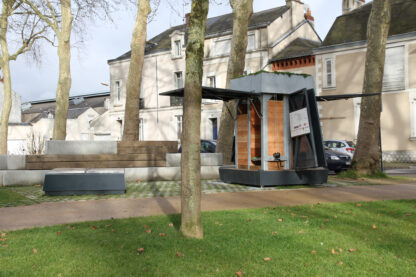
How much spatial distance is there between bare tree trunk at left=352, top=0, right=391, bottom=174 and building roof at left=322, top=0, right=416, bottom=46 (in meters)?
14.2

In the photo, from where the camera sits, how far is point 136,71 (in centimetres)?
1752

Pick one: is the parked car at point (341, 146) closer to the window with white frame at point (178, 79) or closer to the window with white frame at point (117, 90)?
the window with white frame at point (178, 79)

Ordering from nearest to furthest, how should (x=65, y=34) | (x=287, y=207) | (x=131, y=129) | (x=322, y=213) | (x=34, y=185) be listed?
(x=322, y=213) → (x=287, y=207) → (x=34, y=185) → (x=131, y=129) → (x=65, y=34)

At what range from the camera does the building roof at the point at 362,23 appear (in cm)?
2845

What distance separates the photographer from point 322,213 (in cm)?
790

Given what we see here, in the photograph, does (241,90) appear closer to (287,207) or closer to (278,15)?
(287,207)

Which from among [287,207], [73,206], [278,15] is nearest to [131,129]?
[73,206]

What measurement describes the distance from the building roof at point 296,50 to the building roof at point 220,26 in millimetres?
2430

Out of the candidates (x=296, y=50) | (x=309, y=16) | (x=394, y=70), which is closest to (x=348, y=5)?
(x=296, y=50)

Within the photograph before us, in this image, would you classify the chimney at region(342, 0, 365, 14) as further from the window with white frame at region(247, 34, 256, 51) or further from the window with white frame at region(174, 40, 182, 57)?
the window with white frame at region(174, 40, 182, 57)

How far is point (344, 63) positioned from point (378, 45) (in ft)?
52.3

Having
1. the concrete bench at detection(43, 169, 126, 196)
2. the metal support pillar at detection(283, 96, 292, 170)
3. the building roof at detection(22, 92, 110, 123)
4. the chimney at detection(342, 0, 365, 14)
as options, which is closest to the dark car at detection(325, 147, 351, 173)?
the metal support pillar at detection(283, 96, 292, 170)

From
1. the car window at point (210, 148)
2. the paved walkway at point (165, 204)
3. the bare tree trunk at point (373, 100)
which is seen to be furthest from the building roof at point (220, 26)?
the paved walkway at point (165, 204)

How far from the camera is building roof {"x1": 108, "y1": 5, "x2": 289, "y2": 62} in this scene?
120ft
